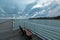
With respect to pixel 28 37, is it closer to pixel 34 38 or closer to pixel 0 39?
pixel 34 38

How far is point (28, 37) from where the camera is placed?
792 cm

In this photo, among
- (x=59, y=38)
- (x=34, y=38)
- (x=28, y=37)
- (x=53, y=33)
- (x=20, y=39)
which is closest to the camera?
(x=59, y=38)

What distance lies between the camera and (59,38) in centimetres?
457

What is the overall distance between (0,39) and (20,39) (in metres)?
1.72

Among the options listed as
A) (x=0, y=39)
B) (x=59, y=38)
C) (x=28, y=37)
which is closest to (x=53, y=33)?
(x=59, y=38)

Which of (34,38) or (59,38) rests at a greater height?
(59,38)

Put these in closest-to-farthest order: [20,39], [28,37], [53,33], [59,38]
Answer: [59,38], [53,33], [28,37], [20,39]

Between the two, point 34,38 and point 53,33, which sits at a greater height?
point 53,33

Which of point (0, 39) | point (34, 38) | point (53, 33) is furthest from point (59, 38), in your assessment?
point (0, 39)

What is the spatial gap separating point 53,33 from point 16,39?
5.13m

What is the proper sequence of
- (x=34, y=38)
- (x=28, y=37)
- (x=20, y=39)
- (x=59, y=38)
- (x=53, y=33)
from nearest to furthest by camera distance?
(x=59, y=38) → (x=53, y=33) → (x=28, y=37) → (x=34, y=38) → (x=20, y=39)

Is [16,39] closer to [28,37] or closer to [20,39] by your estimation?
[20,39]

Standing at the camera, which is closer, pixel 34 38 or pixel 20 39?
pixel 34 38

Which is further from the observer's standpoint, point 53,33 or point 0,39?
point 0,39
